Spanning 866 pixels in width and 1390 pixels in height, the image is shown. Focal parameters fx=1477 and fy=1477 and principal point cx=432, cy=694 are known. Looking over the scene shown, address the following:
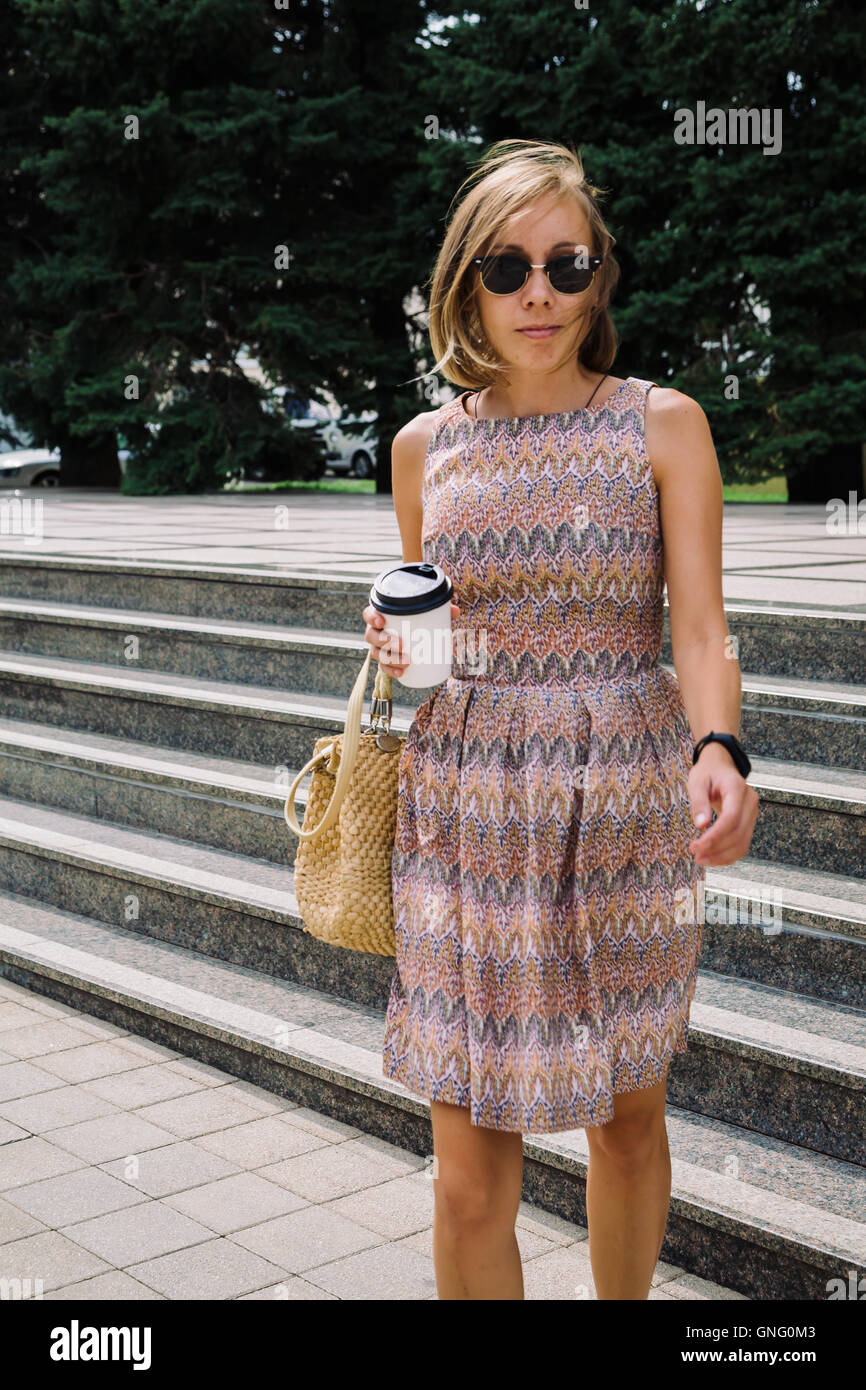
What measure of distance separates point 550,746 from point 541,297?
0.66 metres

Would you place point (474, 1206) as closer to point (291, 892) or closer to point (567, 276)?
point (567, 276)

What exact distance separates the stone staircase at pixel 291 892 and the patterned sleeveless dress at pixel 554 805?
944mm

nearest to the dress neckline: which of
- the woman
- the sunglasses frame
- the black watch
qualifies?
the woman

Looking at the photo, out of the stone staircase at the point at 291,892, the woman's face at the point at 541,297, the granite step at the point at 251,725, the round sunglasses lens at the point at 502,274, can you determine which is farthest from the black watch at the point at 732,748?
the granite step at the point at 251,725

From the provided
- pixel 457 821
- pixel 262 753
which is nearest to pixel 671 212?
pixel 262 753

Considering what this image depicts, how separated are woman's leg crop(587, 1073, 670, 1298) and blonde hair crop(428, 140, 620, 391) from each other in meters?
1.12

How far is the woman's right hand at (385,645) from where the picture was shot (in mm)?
2025

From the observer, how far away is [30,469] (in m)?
24.1

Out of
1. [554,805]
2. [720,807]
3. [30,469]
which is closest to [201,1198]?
[554,805]

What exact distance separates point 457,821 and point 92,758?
11.7 feet

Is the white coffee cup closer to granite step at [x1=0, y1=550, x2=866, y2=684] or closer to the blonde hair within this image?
the blonde hair

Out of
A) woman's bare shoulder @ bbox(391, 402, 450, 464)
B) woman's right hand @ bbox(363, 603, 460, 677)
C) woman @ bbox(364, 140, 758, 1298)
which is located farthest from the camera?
woman's bare shoulder @ bbox(391, 402, 450, 464)

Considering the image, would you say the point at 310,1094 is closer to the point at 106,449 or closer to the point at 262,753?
the point at 262,753

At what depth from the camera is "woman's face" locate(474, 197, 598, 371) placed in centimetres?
217
